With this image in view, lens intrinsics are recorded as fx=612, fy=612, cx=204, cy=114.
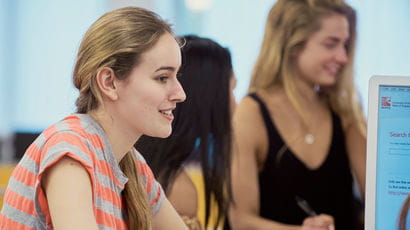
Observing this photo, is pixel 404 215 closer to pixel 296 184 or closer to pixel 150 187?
pixel 150 187

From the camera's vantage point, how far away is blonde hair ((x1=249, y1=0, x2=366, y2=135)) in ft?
7.16

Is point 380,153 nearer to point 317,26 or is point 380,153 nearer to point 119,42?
point 119,42

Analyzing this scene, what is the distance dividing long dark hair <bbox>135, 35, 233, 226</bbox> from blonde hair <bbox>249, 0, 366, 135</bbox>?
1.43ft

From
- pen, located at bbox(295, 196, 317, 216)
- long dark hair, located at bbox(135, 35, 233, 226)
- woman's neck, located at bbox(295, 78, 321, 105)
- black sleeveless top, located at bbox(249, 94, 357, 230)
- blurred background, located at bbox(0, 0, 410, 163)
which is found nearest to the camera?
long dark hair, located at bbox(135, 35, 233, 226)

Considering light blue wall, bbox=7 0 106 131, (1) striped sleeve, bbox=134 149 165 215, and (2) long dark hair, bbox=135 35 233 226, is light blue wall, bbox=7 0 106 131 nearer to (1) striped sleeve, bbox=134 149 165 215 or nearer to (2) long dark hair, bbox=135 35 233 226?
(2) long dark hair, bbox=135 35 233 226

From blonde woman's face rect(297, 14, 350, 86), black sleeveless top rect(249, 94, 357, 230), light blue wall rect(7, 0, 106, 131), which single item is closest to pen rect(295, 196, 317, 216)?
black sleeveless top rect(249, 94, 357, 230)

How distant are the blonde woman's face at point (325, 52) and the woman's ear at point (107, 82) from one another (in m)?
1.15

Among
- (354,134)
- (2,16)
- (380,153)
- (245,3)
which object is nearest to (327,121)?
(354,134)

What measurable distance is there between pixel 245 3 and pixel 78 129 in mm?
3171

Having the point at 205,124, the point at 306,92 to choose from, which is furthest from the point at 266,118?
the point at 205,124

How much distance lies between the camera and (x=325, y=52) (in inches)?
86.1

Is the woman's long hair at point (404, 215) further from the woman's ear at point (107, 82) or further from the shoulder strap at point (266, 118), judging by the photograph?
the shoulder strap at point (266, 118)

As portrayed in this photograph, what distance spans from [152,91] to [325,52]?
3.77 ft

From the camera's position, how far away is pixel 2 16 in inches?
176
